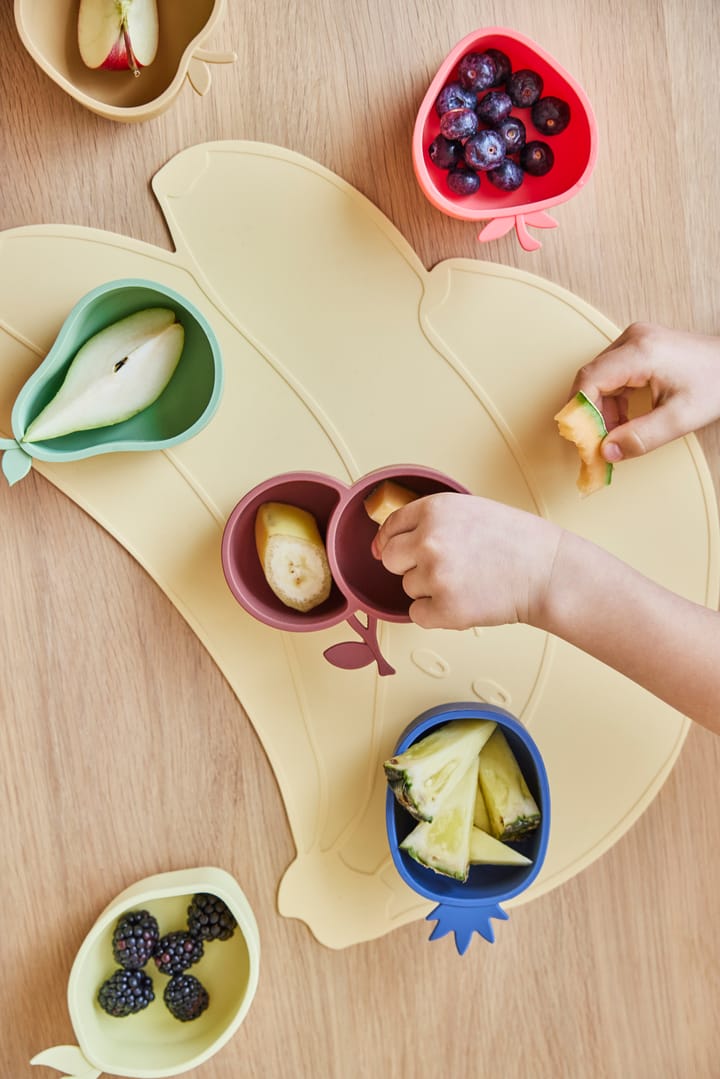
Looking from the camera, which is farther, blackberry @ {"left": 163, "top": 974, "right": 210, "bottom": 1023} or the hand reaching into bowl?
blackberry @ {"left": 163, "top": 974, "right": 210, "bottom": 1023}

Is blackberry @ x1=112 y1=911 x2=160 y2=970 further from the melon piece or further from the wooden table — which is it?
the melon piece

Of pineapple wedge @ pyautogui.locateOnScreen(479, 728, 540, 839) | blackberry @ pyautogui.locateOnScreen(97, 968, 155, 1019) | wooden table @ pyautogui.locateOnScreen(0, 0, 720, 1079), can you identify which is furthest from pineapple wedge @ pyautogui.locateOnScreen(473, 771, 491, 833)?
blackberry @ pyautogui.locateOnScreen(97, 968, 155, 1019)

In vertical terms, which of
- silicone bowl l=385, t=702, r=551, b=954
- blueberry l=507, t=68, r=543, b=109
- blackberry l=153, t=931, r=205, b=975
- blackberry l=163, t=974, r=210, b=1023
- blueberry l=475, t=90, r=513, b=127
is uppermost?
blueberry l=507, t=68, r=543, b=109

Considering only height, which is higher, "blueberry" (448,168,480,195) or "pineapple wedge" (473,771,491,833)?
"blueberry" (448,168,480,195)

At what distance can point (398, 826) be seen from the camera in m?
0.87

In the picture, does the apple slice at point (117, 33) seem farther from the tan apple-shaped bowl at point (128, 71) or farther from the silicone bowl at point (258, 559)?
the silicone bowl at point (258, 559)

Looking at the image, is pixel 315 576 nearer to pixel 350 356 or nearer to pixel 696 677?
pixel 350 356

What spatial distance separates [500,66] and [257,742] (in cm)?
71

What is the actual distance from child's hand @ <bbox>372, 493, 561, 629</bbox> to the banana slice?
8cm

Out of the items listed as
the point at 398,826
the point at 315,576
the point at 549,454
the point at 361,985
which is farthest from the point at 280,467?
the point at 361,985

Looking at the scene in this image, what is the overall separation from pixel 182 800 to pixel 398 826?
0.75 feet

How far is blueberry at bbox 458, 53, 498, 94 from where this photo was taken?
80cm

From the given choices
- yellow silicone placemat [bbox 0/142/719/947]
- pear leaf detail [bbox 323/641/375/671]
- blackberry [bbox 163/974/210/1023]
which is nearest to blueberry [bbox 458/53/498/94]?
yellow silicone placemat [bbox 0/142/719/947]

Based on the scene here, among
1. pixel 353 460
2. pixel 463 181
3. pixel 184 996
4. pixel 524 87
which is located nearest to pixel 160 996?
pixel 184 996
